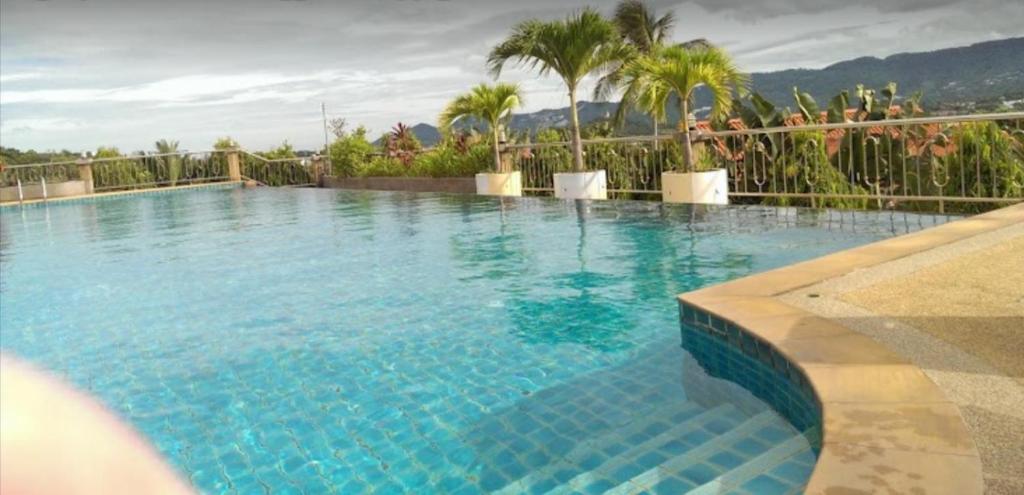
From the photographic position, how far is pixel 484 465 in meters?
2.87

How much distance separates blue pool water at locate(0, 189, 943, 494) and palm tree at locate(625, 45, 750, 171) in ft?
4.76

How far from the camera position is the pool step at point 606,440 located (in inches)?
106

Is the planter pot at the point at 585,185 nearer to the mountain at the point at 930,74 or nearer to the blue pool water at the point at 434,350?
the blue pool water at the point at 434,350

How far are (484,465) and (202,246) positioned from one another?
24.9 ft

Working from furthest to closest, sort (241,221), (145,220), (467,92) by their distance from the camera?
(467,92), (145,220), (241,221)

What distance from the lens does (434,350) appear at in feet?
14.3

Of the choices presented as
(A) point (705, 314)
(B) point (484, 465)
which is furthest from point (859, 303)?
(B) point (484, 465)

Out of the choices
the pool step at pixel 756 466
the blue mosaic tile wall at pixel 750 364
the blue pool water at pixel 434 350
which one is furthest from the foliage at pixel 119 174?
the pool step at pixel 756 466

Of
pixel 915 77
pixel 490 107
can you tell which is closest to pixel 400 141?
pixel 490 107

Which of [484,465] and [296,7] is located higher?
[296,7]

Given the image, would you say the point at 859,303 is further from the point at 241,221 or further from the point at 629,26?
the point at 629,26

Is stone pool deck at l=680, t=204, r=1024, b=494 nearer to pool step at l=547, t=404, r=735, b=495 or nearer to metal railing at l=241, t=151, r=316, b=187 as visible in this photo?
pool step at l=547, t=404, r=735, b=495

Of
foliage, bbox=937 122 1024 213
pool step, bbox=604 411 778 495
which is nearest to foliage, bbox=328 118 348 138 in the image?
foliage, bbox=937 122 1024 213

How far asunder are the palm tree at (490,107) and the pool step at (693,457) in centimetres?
1141
